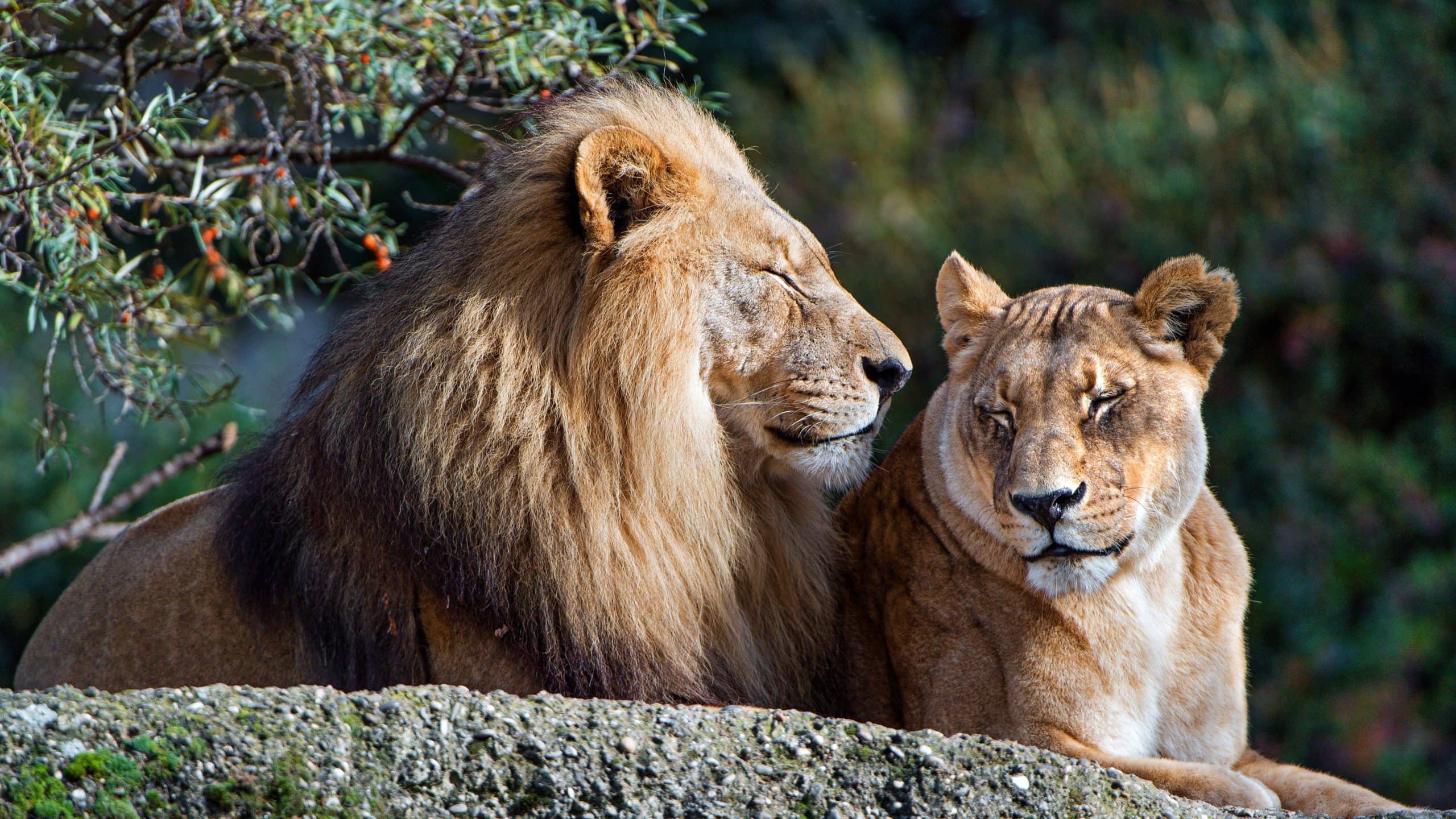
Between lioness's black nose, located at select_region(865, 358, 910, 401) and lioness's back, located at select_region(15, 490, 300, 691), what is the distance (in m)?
1.40

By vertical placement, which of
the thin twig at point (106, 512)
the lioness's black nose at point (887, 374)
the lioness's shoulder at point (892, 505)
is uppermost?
the lioness's black nose at point (887, 374)

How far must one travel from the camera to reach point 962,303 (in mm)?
3662

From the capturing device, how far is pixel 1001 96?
34.9 feet

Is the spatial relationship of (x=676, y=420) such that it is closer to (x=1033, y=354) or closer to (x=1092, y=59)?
(x=1033, y=354)

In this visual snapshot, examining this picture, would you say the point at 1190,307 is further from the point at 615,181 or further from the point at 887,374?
the point at 615,181

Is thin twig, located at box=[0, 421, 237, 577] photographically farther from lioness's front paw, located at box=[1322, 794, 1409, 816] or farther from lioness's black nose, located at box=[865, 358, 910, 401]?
lioness's front paw, located at box=[1322, 794, 1409, 816]

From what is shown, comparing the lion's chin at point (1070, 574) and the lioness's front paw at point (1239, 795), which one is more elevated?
the lion's chin at point (1070, 574)

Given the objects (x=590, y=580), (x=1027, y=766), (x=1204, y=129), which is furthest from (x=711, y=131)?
(x=1204, y=129)

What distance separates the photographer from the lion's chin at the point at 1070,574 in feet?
10.5

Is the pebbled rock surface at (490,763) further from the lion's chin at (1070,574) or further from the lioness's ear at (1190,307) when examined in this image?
the lioness's ear at (1190,307)

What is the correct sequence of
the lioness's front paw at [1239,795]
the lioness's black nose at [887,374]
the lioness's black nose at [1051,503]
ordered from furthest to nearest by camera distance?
the lioness's black nose at [887,374], the lioness's black nose at [1051,503], the lioness's front paw at [1239,795]

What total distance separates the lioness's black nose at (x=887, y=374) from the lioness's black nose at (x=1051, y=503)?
35 cm

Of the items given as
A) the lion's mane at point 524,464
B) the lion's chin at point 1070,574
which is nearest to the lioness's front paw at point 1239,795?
the lion's chin at point 1070,574

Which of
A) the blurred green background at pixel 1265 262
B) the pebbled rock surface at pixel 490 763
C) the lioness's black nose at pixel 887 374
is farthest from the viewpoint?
the blurred green background at pixel 1265 262
